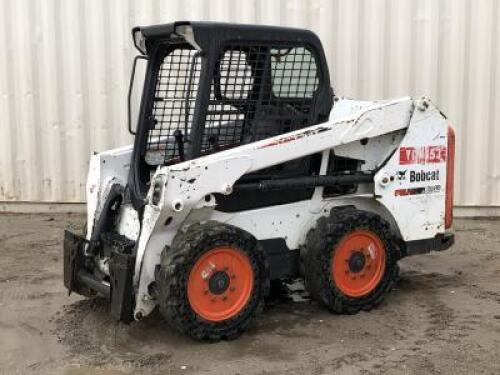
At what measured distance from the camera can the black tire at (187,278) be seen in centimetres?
436

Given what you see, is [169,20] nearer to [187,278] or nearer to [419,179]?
[419,179]

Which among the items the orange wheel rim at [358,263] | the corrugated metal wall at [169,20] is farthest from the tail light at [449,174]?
the corrugated metal wall at [169,20]

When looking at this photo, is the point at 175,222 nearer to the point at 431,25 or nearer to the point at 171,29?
the point at 171,29

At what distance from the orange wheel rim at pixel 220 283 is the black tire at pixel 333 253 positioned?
Answer: 1.70 ft

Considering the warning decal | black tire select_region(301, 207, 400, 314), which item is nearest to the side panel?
the warning decal

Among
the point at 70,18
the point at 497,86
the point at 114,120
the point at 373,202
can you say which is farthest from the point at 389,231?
the point at 70,18

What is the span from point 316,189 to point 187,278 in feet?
3.99

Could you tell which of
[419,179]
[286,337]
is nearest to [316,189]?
[419,179]

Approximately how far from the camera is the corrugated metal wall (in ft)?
26.7

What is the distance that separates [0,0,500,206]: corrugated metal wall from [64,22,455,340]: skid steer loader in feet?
9.45

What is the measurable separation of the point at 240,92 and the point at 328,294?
4.87 feet

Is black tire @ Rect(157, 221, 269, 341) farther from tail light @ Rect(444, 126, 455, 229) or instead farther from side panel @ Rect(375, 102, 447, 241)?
tail light @ Rect(444, 126, 455, 229)

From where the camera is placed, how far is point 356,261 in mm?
5066

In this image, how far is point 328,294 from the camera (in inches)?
195
